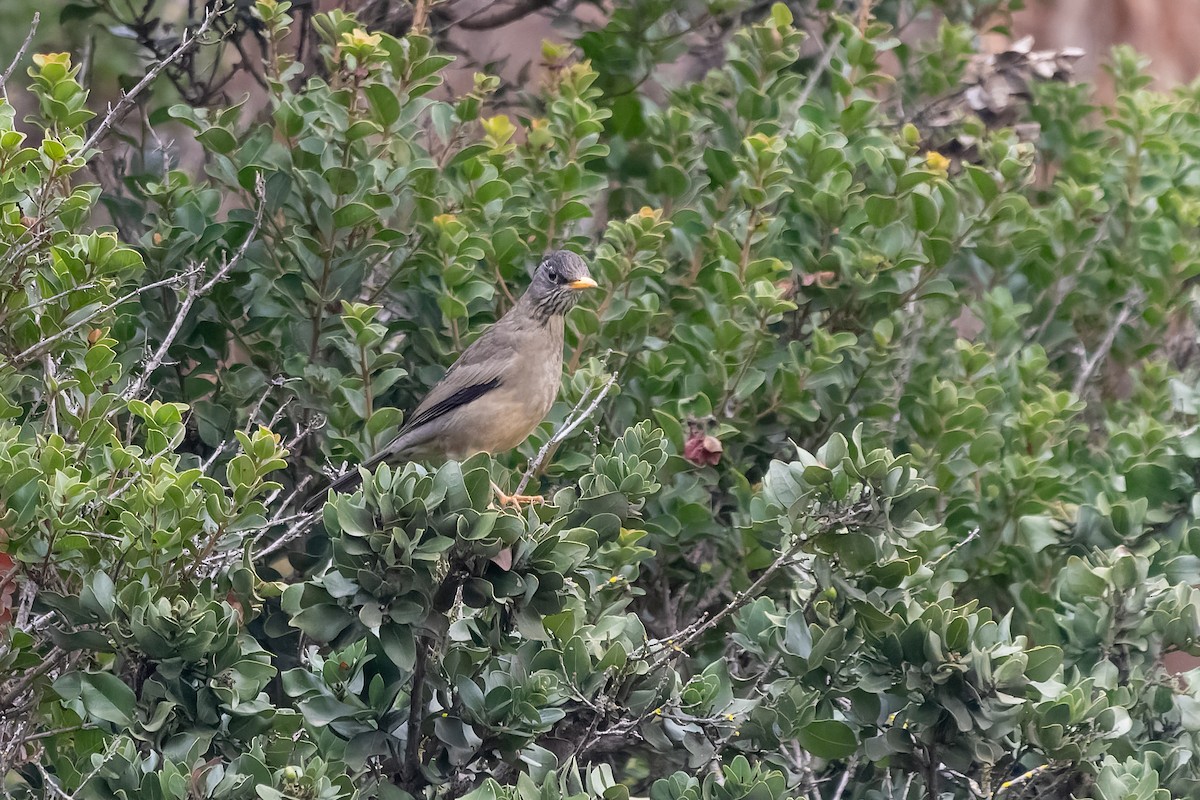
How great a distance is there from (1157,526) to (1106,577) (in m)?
1.02

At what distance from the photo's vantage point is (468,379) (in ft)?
16.1

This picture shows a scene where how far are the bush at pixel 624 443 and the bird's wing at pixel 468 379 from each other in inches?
4.1

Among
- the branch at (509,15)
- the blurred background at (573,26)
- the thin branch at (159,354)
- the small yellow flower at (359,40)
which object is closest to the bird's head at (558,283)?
the small yellow flower at (359,40)

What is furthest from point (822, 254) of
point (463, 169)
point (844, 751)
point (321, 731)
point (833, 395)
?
point (321, 731)

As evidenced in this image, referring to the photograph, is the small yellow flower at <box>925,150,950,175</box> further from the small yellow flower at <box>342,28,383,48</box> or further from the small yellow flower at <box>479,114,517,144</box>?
the small yellow flower at <box>342,28,383,48</box>

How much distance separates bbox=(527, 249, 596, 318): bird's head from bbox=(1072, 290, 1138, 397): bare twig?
2238 millimetres

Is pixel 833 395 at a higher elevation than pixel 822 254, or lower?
lower

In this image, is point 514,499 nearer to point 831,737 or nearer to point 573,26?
point 831,737

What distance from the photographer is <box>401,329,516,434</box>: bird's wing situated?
4812mm

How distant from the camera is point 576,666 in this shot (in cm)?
328

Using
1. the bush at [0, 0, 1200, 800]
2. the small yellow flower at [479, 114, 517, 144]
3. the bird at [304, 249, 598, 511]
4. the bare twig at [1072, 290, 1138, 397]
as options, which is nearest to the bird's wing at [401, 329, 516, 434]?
the bird at [304, 249, 598, 511]

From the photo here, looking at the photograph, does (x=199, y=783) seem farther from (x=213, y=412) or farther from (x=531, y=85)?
(x=531, y=85)

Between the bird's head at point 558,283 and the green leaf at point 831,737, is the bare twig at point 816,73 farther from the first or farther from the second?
the green leaf at point 831,737

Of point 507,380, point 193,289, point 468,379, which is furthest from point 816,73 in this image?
point 193,289
